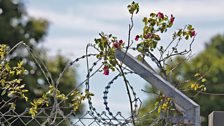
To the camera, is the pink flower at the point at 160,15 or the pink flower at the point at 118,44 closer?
the pink flower at the point at 118,44

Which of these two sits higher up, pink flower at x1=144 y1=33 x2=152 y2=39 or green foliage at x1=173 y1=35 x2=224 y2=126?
pink flower at x1=144 y1=33 x2=152 y2=39

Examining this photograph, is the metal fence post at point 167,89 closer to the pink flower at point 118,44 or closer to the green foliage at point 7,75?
the pink flower at point 118,44

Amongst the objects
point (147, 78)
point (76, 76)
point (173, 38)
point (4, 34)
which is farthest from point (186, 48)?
point (76, 76)

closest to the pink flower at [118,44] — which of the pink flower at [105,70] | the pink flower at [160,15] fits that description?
the pink flower at [105,70]

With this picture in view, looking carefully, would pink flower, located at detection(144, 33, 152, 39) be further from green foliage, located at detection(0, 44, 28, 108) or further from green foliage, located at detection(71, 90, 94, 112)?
green foliage, located at detection(0, 44, 28, 108)

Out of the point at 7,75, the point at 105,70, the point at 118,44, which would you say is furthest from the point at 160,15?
the point at 7,75

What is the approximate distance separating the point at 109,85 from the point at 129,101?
7.0 inches

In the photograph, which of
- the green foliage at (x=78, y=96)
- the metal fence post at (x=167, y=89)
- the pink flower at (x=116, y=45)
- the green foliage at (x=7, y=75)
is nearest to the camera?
the metal fence post at (x=167, y=89)

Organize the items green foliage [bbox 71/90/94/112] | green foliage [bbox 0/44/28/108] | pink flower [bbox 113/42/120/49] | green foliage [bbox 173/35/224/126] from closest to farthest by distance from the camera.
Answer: pink flower [bbox 113/42/120/49] < green foliage [bbox 71/90/94/112] < green foliage [bbox 0/44/28/108] < green foliage [bbox 173/35/224/126]

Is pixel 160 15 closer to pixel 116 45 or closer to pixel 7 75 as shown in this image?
pixel 116 45

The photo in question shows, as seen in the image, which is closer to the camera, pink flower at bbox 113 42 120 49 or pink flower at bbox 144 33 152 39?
pink flower at bbox 113 42 120 49

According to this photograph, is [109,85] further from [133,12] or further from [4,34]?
[4,34]

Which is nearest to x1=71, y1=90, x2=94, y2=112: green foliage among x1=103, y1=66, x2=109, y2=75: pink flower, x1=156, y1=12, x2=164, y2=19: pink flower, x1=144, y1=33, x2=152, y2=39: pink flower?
x1=103, y1=66, x2=109, y2=75: pink flower

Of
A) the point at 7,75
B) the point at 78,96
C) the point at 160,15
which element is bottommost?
the point at 78,96
